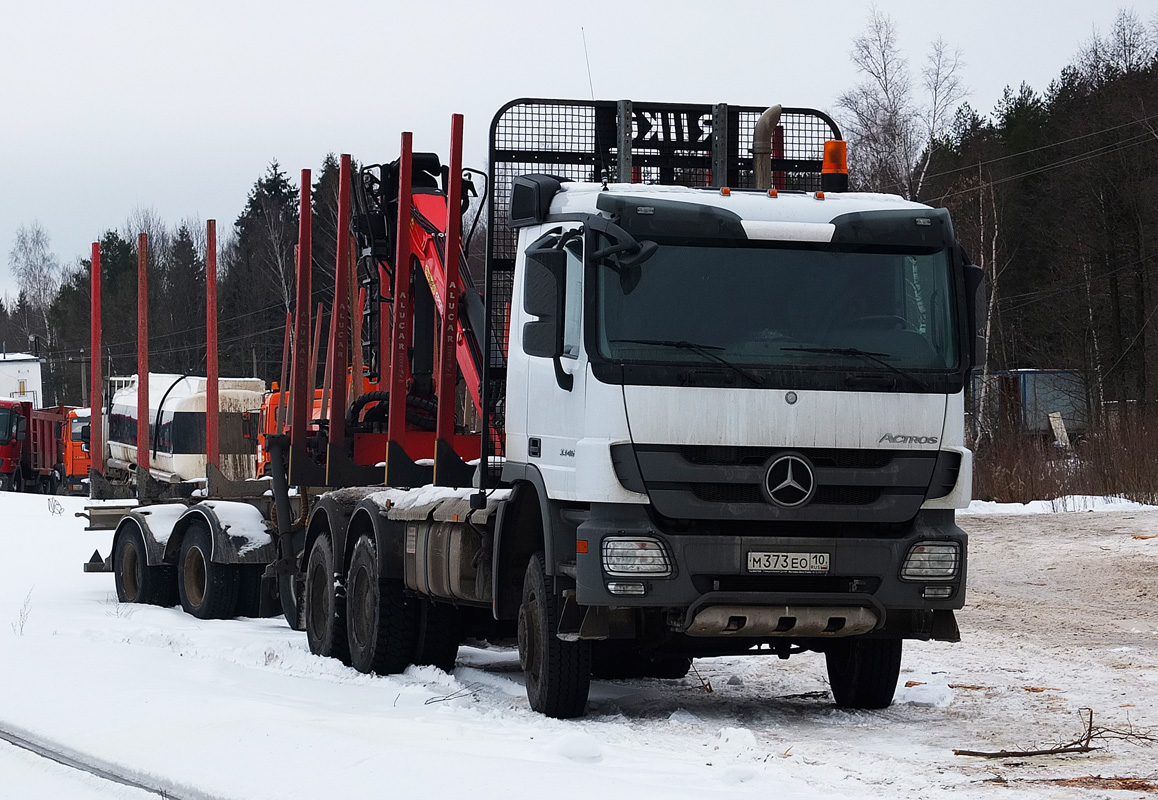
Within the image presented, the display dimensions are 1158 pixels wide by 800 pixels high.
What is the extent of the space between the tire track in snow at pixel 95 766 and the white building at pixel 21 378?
194 feet

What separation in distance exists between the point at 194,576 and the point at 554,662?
7948 mm

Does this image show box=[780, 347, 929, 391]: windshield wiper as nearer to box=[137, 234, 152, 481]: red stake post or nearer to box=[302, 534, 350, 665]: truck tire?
box=[302, 534, 350, 665]: truck tire

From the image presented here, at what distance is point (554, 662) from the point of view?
26.9ft

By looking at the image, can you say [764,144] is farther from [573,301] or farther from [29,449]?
[29,449]

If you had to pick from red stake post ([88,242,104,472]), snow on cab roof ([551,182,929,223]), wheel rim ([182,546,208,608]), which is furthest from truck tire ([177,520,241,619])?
snow on cab roof ([551,182,929,223])

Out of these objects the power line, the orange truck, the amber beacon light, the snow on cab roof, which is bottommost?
the orange truck

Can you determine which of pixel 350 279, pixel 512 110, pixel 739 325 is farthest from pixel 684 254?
pixel 350 279

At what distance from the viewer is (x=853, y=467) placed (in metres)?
7.82

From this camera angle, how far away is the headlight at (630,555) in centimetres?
765

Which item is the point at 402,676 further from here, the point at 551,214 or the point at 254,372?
the point at 254,372

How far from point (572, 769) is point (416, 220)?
6684 millimetres

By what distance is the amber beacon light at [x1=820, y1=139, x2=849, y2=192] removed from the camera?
8.95 m

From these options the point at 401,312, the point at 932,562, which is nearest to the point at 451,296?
the point at 401,312

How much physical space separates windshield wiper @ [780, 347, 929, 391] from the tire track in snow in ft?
11.9
